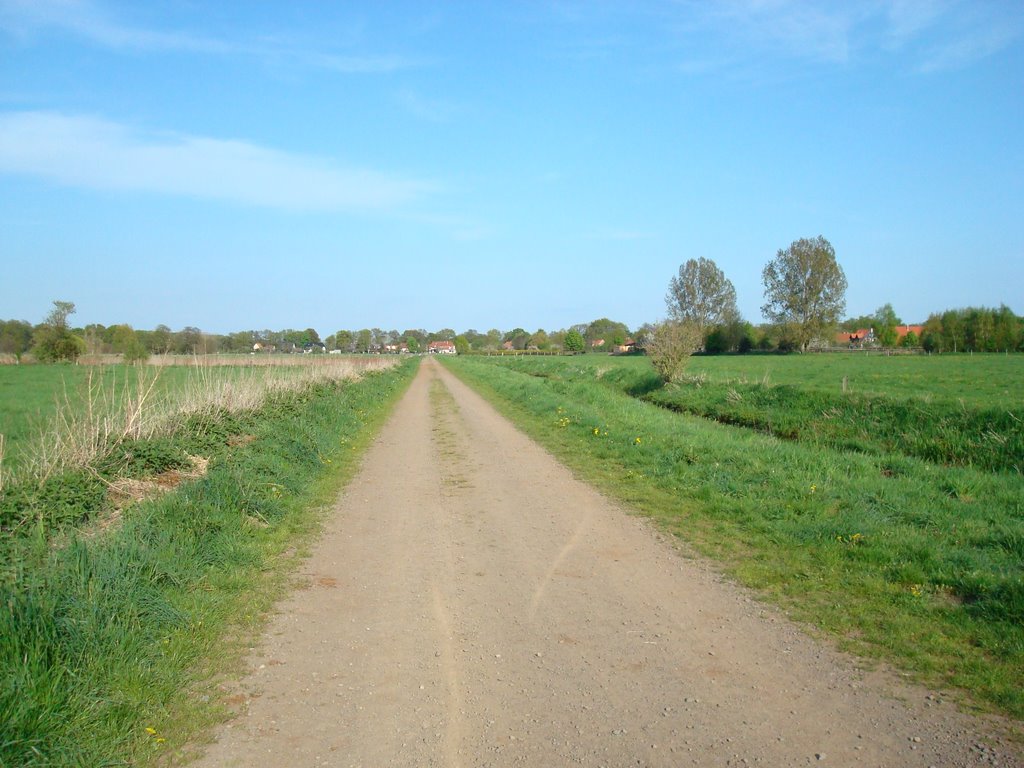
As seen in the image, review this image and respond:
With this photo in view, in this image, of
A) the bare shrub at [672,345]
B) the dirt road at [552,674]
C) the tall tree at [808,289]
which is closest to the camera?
the dirt road at [552,674]

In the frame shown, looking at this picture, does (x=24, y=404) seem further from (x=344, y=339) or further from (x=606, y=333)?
(x=606, y=333)

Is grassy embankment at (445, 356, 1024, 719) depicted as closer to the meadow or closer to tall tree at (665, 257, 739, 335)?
the meadow

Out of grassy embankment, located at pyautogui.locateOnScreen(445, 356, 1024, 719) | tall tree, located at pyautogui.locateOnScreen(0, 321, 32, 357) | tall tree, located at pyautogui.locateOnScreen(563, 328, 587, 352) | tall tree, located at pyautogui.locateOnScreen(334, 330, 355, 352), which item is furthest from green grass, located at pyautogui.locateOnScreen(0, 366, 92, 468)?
tall tree, located at pyautogui.locateOnScreen(563, 328, 587, 352)

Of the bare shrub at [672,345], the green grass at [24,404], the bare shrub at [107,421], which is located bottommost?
the green grass at [24,404]

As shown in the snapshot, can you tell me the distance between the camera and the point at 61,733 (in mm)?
3445

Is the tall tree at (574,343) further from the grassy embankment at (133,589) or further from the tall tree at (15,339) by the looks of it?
the grassy embankment at (133,589)

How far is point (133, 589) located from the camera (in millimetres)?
5012

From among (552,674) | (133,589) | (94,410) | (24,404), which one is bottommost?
(552,674)

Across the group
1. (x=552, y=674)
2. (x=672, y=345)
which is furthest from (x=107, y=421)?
(x=672, y=345)

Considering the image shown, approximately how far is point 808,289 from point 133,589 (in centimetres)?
9373

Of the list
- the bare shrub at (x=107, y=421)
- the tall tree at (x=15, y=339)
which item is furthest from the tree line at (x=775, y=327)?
the bare shrub at (x=107, y=421)

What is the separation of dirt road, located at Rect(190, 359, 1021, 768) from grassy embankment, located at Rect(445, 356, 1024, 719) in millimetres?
519

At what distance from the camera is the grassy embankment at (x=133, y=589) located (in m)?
3.60

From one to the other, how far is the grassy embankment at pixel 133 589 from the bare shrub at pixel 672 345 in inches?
774
